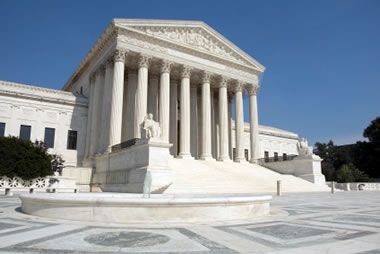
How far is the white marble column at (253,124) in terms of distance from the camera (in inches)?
1663

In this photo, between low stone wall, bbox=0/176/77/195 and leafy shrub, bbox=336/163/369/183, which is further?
leafy shrub, bbox=336/163/369/183

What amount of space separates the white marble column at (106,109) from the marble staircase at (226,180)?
25.6ft

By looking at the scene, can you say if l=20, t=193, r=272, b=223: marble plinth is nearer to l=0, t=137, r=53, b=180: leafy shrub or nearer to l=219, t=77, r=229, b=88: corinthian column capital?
l=0, t=137, r=53, b=180: leafy shrub

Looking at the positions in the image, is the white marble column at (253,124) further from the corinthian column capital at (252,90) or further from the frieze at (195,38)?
the frieze at (195,38)

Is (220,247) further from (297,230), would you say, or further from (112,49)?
(112,49)

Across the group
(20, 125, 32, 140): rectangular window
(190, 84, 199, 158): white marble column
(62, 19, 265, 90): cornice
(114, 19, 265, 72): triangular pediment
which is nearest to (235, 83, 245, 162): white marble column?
(62, 19, 265, 90): cornice

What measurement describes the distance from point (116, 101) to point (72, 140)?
38.2ft

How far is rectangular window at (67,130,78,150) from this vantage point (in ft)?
130

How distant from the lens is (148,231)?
7.26 metres

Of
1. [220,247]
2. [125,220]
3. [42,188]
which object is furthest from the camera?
[42,188]

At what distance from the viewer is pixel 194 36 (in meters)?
40.6

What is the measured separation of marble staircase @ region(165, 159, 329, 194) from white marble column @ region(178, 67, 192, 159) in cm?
300

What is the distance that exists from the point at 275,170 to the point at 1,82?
3598cm

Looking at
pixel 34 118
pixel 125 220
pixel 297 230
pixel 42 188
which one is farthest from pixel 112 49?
pixel 297 230
